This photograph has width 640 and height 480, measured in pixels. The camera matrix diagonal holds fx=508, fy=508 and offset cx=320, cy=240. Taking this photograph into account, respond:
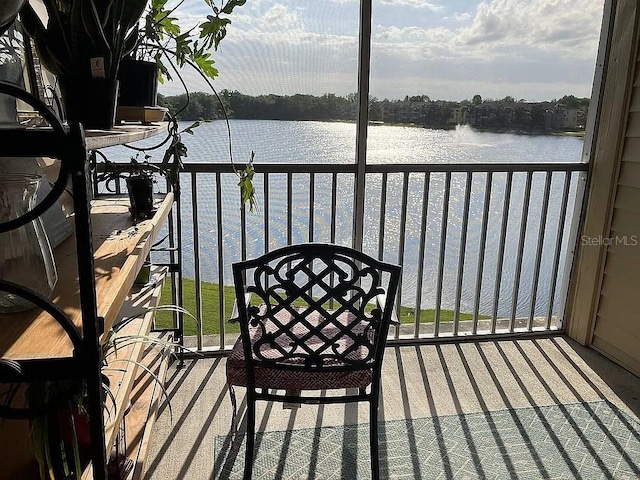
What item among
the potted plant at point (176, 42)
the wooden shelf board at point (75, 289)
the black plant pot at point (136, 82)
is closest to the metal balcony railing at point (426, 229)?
the potted plant at point (176, 42)

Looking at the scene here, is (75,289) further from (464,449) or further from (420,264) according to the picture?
(420,264)

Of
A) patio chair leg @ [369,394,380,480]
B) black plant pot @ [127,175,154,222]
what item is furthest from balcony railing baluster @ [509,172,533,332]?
black plant pot @ [127,175,154,222]

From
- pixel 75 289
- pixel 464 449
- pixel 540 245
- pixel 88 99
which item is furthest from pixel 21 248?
pixel 540 245

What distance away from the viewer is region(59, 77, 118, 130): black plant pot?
1.04 m

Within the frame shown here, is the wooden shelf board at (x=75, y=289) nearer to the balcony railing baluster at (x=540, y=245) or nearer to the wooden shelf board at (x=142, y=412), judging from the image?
the wooden shelf board at (x=142, y=412)

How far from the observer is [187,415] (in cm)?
223

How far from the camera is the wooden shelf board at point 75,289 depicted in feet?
2.42

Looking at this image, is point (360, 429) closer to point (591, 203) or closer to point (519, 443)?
point (519, 443)

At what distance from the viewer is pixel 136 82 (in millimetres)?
1572

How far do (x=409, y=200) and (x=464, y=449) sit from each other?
1328mm

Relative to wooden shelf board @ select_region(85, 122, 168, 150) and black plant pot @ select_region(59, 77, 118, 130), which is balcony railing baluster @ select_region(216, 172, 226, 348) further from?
black plant pot @ select_region(59, 77, 118, 130)

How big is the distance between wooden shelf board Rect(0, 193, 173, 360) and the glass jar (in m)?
0.03

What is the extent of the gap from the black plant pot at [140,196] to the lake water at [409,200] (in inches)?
28.8

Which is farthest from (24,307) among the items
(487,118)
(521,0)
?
(521,0)
